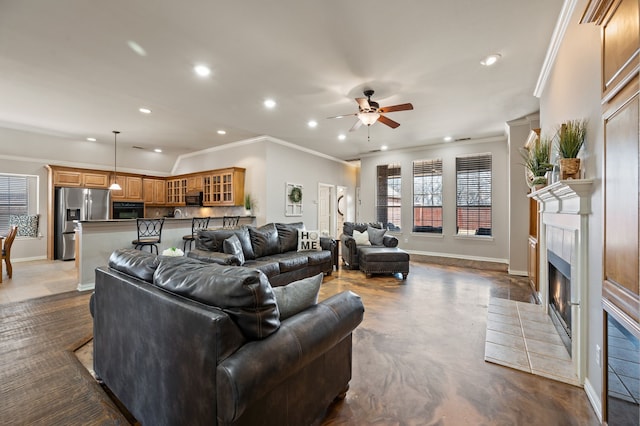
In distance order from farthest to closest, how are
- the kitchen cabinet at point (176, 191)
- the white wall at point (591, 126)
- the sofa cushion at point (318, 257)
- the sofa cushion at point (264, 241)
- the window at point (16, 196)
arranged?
1. the kitchen cabinet at point (176, 191)
2. the window at point (16, 196)
3. the sofa cushion at point (318, 257)
4. the sofa cushion at point (264, 241)
5. the white wall at point (591, 126)

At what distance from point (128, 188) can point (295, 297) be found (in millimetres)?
8221

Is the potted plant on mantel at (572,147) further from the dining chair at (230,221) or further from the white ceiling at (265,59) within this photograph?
the dining chair at (230,221)

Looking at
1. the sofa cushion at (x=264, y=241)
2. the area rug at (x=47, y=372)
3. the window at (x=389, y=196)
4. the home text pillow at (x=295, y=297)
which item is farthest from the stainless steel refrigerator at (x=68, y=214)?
the window at (x=389, y=196)

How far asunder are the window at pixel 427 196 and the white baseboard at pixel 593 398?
5.47 m

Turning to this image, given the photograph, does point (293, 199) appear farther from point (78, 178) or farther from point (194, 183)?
point (78, 178)

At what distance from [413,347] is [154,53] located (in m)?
4.03

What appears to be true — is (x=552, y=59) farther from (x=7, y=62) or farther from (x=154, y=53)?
(x=7, y=62)

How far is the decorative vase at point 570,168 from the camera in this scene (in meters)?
2.11

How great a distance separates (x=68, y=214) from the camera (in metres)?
→ 6.59

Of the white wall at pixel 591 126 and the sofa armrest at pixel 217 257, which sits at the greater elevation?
the white wall at pixel 591 126

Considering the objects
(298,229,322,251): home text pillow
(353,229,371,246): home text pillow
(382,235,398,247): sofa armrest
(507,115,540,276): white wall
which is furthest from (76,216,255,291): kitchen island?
(507,115,540,276): white wall

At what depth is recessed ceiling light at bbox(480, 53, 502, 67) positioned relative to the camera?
3084 millimetres

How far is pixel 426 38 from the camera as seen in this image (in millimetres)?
2771

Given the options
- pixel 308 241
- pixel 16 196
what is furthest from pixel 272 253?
pixel 16 196
